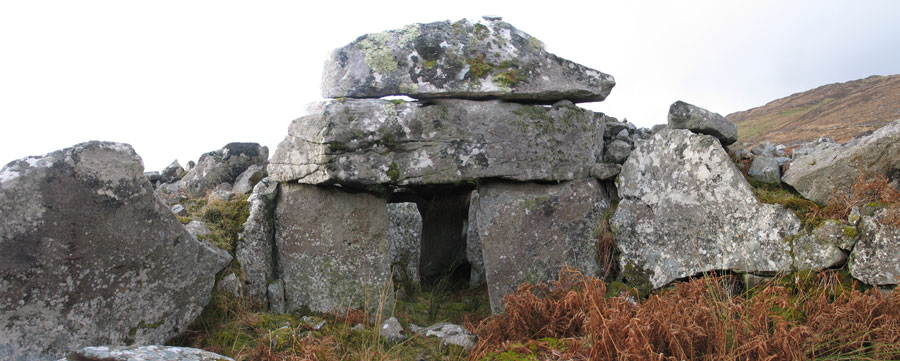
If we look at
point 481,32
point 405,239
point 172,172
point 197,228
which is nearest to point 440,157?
point 481,32

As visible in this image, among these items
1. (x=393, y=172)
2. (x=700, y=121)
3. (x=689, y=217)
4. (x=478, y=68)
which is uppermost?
(x=478, y=68)

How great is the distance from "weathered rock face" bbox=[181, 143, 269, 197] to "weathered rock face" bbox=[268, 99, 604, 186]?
1552 mm

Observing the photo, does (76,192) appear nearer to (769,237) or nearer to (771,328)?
(771,328)

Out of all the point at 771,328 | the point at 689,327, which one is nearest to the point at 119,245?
the point at 689,327

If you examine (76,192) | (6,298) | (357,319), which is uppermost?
(76,192)

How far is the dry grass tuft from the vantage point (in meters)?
3.08

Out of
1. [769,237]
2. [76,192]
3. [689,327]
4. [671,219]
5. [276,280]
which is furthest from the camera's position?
[276,280]

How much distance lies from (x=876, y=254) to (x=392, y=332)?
4.02 meters

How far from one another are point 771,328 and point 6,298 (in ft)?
17.3

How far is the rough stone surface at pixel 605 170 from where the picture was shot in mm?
6113

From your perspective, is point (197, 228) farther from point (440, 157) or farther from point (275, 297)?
point (440, 157)

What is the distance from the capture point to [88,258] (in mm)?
4156

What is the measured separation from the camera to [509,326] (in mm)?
4480

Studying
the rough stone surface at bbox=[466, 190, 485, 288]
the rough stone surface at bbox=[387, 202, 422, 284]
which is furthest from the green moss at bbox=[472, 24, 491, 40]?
the rough stone surface at bbox=[387, 202, 422, 284]
